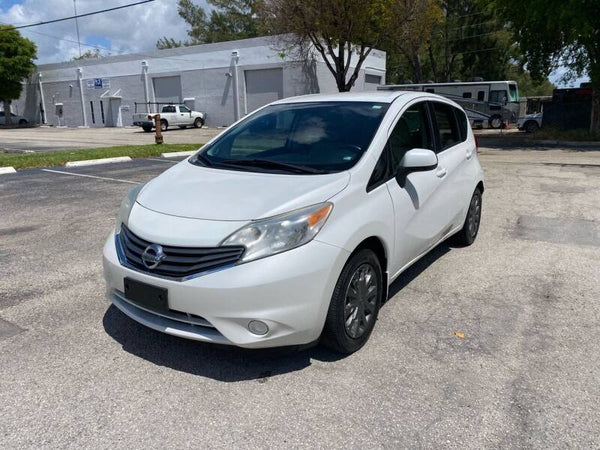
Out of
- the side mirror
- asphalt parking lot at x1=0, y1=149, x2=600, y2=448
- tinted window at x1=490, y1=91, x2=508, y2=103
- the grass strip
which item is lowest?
asphalt parking lot at x1=0, y1=149, x2=600, y2=448

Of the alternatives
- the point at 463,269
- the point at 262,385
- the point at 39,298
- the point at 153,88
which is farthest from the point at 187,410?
the point at 153,88

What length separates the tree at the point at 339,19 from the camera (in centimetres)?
2016

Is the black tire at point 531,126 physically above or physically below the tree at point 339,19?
below

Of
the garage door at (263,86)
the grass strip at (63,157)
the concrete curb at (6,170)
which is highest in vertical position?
the garage door at (263,86)

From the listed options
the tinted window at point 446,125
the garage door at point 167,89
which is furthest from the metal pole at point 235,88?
the tinted window at point 446,125

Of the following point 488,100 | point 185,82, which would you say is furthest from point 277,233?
point 185,82

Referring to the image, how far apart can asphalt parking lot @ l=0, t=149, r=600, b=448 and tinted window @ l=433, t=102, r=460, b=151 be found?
1.26 metres

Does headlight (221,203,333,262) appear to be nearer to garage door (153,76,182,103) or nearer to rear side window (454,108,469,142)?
rear side window (454,108,469,142)

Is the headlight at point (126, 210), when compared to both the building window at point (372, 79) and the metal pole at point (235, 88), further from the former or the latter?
the building window at point (372, 79)

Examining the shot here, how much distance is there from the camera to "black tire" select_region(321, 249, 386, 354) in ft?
10.3

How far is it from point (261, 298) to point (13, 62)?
2035 inches

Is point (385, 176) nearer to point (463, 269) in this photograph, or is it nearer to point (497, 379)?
point (497, 379)

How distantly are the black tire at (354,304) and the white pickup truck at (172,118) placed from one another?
30.2 m

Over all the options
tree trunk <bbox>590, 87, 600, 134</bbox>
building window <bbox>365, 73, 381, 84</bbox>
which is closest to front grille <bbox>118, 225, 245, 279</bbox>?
tree trunk <bbox>590, 87, 600, 134</bbox>
